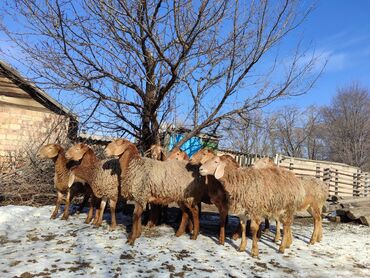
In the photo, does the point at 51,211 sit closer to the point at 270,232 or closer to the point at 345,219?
the point at 270,232

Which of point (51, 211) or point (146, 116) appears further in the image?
point (146, 116)

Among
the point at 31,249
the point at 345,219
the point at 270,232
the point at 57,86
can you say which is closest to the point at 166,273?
the point at 31,249

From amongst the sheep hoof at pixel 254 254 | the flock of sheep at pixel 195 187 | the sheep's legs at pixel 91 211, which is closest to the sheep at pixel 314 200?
the flock of sheep at pixel 195 187

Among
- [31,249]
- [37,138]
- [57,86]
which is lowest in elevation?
[31,249]

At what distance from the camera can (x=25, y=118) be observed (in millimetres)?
14477

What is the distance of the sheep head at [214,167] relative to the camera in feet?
22.7

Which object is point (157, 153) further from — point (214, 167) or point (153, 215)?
point (214, 167)

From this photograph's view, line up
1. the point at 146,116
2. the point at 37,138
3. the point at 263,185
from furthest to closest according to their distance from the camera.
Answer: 1. the point at 37,138
2. the point at 146,116
3. the point at 263,185

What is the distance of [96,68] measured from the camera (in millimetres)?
9633

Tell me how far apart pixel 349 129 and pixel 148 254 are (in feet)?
172

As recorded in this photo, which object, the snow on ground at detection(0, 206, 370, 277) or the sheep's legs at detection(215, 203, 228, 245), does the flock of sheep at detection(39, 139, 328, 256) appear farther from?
the snow on ground at detection(0, 206, 370, 277)

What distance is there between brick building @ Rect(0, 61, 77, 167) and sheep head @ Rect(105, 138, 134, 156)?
20.7 feet

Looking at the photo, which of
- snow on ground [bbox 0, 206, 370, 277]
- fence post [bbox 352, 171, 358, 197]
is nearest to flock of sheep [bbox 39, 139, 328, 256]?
snow on ground [bbox 0, 206, 370, 277]

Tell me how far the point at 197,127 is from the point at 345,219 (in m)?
6.55
